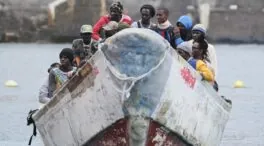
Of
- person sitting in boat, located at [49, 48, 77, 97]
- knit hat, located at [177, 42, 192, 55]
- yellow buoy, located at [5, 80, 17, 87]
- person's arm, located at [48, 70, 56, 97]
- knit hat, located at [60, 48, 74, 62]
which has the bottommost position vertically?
yellow buoy, located at [5, 80, 17, 87]

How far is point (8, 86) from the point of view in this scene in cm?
3158

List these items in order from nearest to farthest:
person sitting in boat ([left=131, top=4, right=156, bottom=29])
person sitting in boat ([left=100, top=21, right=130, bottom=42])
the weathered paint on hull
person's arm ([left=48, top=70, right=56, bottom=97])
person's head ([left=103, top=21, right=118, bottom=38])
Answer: the weathered paint on hull < person sitting in boat ([left=100, top=21, right=130, bottom=42]) < person's head ([left=103, top=21, right=118, bottom=38]) < person's arm ([left=48, top=70, right=56, bottom=97]) < person sitting in boat ([left=131, top=4, right=156, bottom=29])

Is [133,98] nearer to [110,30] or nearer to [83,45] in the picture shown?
[110,30]

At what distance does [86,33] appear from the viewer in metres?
15.7

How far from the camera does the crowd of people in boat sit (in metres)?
14.1

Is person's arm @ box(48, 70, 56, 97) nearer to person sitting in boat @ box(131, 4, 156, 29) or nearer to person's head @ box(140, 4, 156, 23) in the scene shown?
person sitting in boat @ box(131, 4, 156, 29)

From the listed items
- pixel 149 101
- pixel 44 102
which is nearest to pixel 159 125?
pixel 149 101

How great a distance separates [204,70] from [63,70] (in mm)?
1763

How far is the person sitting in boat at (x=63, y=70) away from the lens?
14312 millimetres

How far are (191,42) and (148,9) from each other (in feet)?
2.63

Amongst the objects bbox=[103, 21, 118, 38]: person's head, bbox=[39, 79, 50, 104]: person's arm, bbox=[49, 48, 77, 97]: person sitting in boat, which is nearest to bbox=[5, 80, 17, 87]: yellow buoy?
bbox=[39, 79, 50, 104]: person's arm

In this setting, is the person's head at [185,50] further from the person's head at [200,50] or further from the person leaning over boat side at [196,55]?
the person's head at [200,50]

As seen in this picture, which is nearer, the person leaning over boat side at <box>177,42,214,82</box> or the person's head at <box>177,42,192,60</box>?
the person leaning over boat side at <box>177,42,214,82</box>

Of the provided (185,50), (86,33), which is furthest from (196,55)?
(86,33)
